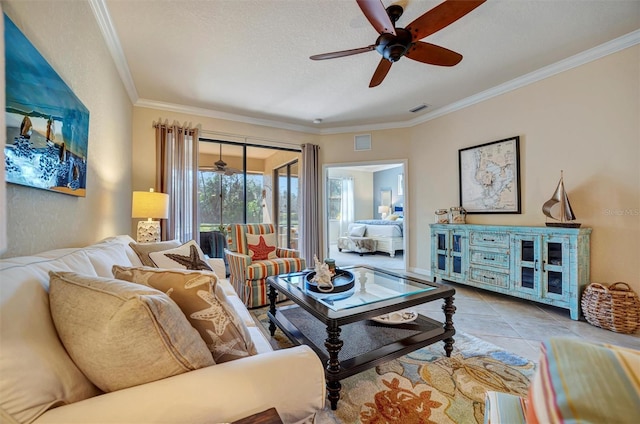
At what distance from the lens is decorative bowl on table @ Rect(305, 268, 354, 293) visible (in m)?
1.93

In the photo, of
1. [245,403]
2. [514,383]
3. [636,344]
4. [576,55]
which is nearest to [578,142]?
[576,55]

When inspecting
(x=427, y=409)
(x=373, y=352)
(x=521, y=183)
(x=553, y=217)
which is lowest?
(x=427, y=409)

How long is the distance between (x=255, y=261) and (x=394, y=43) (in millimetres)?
2655

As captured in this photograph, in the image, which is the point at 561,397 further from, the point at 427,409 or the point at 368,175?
the point at 368,175

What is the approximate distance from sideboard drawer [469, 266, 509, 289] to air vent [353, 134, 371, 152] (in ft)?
8.55

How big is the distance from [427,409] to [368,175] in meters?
8.15

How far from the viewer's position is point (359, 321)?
1.82 meters

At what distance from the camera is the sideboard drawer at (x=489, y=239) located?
9.75 feet

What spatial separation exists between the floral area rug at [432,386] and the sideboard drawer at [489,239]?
1446mm

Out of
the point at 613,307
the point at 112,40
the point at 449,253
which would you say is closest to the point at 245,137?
the point at 112,40

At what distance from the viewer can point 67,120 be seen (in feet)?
4.55

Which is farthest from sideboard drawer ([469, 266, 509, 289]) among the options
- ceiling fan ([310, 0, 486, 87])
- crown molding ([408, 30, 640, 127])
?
ceiling fan ([310, 0, 486, 87])

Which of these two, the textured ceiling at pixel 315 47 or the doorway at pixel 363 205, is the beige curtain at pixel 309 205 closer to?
the textured ceiling at pixel 315 47

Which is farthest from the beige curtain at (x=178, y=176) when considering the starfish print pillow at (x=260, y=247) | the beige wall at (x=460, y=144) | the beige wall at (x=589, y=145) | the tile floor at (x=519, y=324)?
the beige wall at (x=589, y=145)
